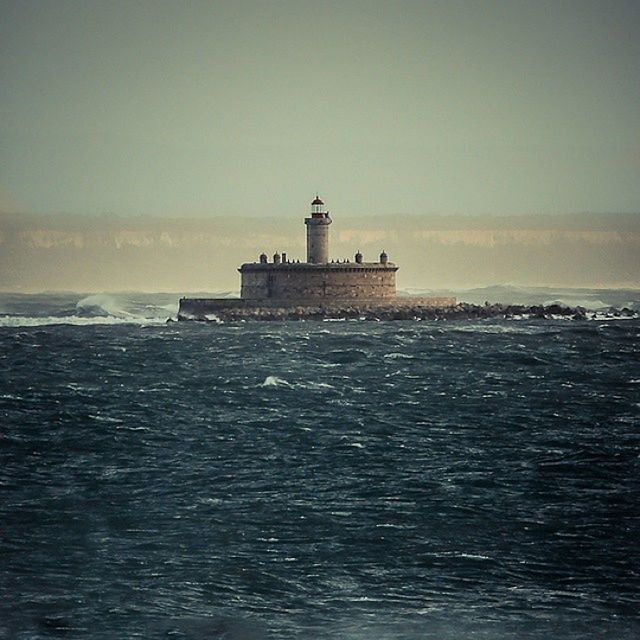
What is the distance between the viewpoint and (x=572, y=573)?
34.5 m

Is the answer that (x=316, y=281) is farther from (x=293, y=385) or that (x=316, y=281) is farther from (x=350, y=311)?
(x=293, y=385)

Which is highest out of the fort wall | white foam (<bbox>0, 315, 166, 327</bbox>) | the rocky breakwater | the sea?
the fort wall

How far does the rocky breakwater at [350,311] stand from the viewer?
134500mm

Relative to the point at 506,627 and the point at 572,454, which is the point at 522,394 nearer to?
the point at 572,454

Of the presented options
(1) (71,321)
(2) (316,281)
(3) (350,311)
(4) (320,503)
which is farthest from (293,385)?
(1) (71,321)

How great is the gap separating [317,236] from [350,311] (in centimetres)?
820

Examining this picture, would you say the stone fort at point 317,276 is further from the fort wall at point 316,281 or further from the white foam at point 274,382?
the white foam at point 274,382

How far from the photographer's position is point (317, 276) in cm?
13562

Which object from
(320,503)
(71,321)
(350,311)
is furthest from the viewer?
(71,321)

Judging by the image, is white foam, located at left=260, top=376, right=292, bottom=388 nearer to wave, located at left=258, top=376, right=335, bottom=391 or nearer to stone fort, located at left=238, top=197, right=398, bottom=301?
wave, located at left=258, top=376, right=335, bottom=391

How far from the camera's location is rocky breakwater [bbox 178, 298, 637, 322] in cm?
13450

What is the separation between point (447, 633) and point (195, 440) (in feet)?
70.1

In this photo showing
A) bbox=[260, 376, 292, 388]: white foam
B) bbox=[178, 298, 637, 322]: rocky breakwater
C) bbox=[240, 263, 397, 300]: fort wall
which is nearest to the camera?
bbox=[260, 376, 292, 388]: white foam

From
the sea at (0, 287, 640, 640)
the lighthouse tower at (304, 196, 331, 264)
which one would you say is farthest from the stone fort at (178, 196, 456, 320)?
the sea at (0, 287, 640, 640)
